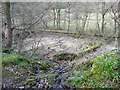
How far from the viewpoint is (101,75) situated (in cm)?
612

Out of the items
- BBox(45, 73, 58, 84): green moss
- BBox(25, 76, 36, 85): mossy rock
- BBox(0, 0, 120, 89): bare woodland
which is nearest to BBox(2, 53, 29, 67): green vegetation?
BBox(0, 0, 120, 89): bare woodland

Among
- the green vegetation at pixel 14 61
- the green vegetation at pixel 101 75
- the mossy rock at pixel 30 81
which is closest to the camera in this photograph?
the green vegetation at pixel 101 75

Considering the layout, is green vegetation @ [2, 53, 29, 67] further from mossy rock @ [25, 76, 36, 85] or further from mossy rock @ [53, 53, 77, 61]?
mossy rock @ [53, 53, 77, 61]

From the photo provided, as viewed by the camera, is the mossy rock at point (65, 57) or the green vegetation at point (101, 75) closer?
the green vegetation at point (101, 75)

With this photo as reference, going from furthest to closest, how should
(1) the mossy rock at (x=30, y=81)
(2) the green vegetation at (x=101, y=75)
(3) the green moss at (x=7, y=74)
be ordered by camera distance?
(3) the green moss at (x=7, y=74) < (1) the mossy rock at (x=30, y=81) < (2) the green vegetation at (x=101, y=75)

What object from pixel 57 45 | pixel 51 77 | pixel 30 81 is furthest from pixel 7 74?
pixel 57 45

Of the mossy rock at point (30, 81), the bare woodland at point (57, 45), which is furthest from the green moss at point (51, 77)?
the mossy rock at point (30, 81)

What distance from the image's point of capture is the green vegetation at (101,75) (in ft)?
19.5

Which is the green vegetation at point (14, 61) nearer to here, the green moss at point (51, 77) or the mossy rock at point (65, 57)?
the green moss at point (51, 77)

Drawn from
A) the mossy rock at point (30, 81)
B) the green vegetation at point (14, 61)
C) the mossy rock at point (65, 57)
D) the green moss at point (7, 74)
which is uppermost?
the green vegetation at point (14, 61)

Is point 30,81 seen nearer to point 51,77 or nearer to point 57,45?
point 51,77

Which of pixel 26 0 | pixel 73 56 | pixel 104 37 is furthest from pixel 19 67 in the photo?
pixel 104 37

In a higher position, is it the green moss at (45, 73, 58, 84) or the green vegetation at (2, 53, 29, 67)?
the green vegetation at (2, 53, 29, 67)

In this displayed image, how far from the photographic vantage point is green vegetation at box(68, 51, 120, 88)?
5953 mm
